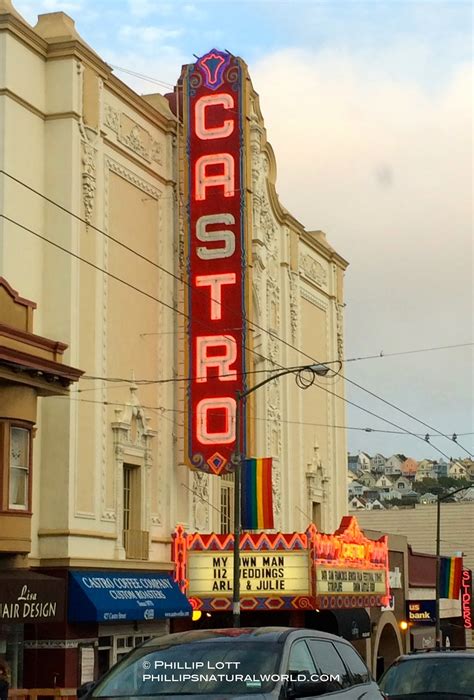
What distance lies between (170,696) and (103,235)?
1969 cm

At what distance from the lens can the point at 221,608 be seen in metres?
30.5

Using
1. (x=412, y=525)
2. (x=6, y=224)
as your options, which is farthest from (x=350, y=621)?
(x=412, y=525)

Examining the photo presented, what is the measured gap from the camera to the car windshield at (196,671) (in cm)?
979

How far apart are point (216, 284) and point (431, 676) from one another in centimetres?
1792

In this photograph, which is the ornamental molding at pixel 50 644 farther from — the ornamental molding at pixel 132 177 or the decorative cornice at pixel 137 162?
the decorative cornice at pixel 137 162

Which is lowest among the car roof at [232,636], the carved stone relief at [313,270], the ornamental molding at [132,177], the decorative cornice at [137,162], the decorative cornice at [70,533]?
the car roof at [232,636]

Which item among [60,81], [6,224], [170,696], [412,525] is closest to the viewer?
[170,696]

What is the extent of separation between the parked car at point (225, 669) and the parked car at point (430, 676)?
11.7ft

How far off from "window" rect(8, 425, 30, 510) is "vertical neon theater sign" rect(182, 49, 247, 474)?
7131 mm

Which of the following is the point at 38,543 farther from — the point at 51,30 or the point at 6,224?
the point at 51,30

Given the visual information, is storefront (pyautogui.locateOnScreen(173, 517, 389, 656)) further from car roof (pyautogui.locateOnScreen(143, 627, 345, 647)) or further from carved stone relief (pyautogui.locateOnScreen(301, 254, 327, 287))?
car roof (pyautogui.locateOnScreen(143, 627, 345, 647))

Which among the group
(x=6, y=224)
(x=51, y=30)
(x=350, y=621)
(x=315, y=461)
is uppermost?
(x=51, y=30)

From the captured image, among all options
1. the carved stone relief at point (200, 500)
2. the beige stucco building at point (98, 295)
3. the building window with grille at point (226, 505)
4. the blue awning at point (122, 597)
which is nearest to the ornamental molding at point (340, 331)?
the beige stucco building at point (98, 295)

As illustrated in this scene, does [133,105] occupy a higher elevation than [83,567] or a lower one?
higher
